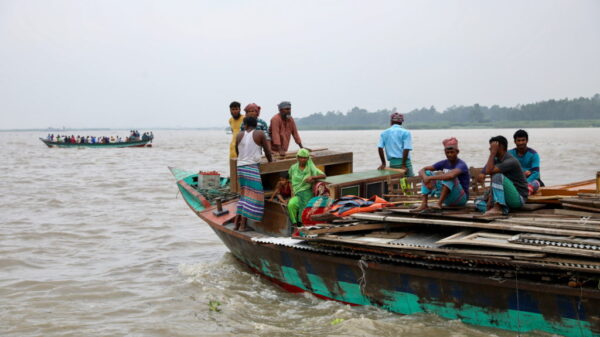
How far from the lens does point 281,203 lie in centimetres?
668

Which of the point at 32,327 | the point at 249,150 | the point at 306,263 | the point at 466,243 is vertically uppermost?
the point at 249,150

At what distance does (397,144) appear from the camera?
7.73m

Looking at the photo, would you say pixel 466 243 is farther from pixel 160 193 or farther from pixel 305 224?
pixel 160 193

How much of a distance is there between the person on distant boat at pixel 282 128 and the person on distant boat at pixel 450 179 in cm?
291

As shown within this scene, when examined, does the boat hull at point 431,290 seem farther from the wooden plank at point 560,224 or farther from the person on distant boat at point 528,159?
the person on distant boat at point 528,159

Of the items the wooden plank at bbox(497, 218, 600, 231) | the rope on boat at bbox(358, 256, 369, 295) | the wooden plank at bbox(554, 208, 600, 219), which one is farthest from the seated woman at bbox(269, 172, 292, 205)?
the wooden plank at bbox(554, 208, 600, 219)

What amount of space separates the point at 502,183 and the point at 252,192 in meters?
2.99

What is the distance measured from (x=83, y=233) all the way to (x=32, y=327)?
4.97 metres

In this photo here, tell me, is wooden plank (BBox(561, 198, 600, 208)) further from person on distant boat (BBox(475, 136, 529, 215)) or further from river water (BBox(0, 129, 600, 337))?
river water (BBox(0, 129, 600, 337))

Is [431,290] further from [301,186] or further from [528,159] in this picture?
[528,159]

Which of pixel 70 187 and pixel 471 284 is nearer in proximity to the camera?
pixel 471 284

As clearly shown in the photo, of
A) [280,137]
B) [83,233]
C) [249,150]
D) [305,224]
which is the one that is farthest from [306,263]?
[83,233]

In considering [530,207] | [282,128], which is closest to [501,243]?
[530,207]

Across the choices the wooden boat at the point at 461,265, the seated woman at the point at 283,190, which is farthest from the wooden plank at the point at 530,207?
the seated woman at the point at 283,190
